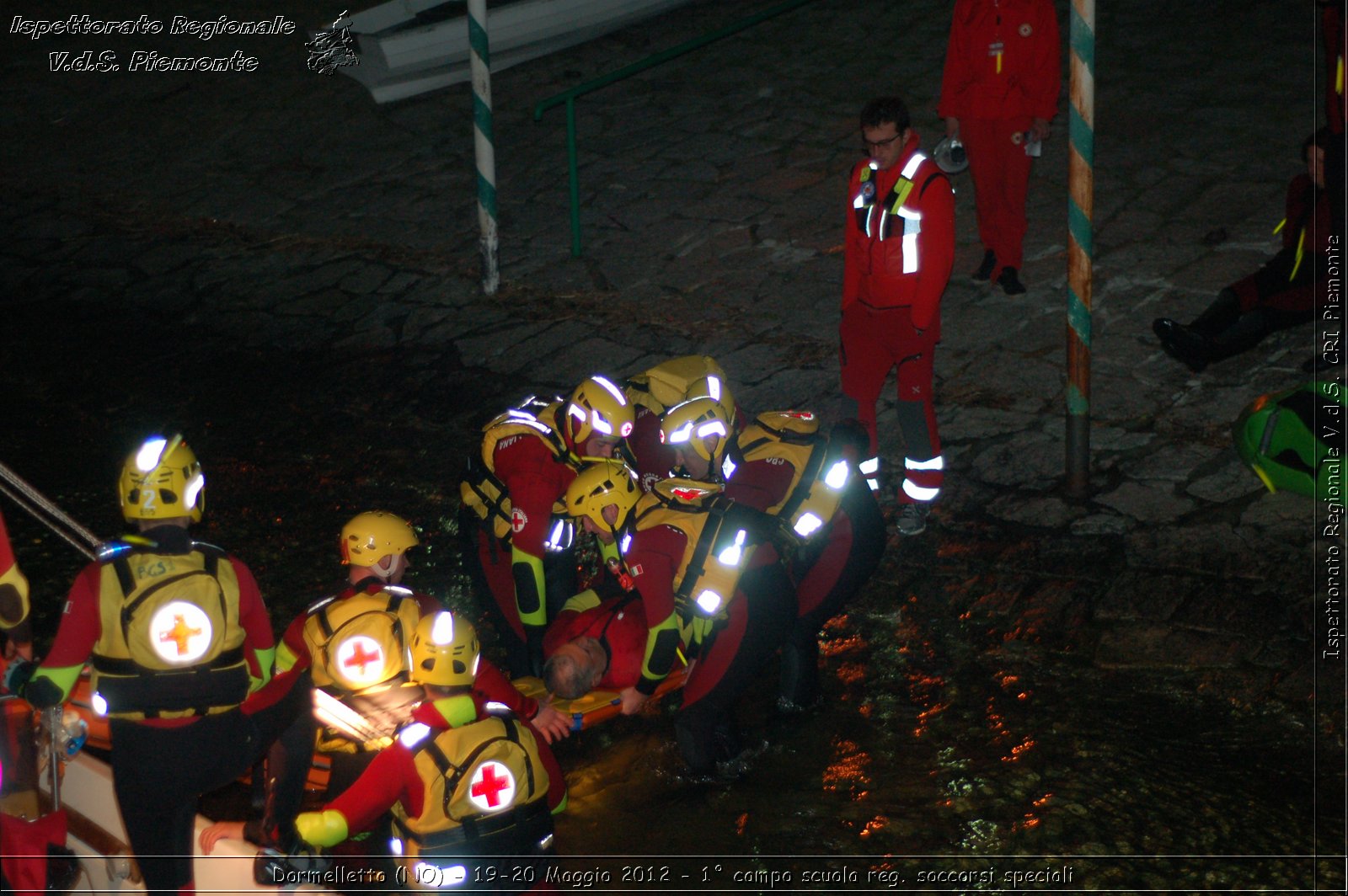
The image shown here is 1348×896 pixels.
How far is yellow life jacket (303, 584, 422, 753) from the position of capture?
4531mm

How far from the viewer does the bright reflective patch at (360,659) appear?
14.8 feet

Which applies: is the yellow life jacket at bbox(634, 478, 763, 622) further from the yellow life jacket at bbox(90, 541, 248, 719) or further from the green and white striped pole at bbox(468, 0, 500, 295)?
the green and white striped pole at bbox(468, 0, 500, 295)

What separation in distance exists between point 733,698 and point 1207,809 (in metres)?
1.78

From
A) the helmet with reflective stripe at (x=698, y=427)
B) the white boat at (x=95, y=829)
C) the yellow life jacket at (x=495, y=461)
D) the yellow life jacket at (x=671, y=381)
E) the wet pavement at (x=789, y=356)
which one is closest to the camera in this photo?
the white boat at (x=95, y=829)

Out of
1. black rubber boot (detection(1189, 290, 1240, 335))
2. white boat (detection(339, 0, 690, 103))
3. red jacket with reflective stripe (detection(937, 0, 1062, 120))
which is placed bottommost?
black rubber boot (detection(1189, 290, 1240, 335))

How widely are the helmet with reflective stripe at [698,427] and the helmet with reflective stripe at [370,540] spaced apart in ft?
3.94

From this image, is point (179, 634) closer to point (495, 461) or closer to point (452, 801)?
point (452, 801)

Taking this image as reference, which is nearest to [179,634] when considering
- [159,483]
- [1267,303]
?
[159,483]

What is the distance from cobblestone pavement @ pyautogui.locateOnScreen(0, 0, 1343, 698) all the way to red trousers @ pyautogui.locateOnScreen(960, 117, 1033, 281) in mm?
396

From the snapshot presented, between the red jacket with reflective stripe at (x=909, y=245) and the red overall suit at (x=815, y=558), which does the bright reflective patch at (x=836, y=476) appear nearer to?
the red overall suit at (x=815, y=558)

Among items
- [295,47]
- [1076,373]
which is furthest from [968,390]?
[295,47]

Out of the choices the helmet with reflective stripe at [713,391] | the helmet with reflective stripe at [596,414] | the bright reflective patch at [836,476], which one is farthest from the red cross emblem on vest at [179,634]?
the bright reflective patch at [836,476]

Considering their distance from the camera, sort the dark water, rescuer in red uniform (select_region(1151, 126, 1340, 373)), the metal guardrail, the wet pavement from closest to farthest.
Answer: the dark water, the wet pavement, rescuer in red uniform (select_region(1151, 126, 1340, 373)), the metal guardrail

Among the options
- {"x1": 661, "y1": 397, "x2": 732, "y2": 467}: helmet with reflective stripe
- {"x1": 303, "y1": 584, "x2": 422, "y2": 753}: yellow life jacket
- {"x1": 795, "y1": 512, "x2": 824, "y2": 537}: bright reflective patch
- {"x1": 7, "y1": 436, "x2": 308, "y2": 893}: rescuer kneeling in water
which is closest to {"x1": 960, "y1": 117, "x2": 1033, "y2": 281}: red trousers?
{"x1": 795, "y1": 512, "x2": 824, "y2": 537}: bright reflective patch
